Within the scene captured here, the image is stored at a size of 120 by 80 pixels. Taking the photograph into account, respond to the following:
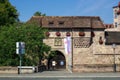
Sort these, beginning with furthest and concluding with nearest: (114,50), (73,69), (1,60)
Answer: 1. (114,50)
2. (1,60)
3. (73,69)

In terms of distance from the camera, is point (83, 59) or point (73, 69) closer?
point (73, 69)

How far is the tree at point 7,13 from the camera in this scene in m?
76.1

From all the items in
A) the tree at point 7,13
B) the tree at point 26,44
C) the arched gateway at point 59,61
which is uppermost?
the tree at point 7,13

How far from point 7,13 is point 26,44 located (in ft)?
65.2

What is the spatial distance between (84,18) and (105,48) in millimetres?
7779

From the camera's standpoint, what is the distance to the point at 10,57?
57.9 m

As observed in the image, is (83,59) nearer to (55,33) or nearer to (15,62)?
(55,33)

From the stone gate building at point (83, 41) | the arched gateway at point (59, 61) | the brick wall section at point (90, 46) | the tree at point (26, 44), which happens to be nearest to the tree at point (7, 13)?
the stone gate building at point (83, 41)

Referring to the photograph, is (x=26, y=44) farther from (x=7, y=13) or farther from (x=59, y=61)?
(x=59, y=61)

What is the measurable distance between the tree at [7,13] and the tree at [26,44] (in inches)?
573

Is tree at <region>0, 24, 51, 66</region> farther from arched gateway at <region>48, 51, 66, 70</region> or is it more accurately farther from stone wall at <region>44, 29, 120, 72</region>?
arched gateway at <region>48, 51, 66, 70</region>

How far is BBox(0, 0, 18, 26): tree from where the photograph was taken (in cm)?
7606

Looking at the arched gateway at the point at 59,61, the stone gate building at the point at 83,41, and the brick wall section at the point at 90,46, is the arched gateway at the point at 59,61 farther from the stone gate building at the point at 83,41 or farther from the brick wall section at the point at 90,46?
the brick wall section at the point at 90,46

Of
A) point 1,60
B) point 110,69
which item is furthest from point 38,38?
point 110,69
